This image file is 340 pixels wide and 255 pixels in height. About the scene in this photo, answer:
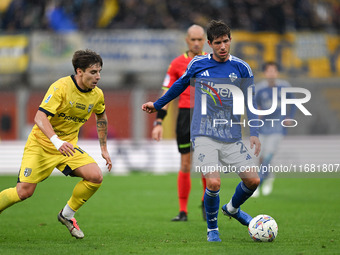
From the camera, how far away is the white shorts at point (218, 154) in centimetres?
643

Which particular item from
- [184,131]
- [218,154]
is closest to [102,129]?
[218,154]

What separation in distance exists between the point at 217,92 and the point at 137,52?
14559 millimetres

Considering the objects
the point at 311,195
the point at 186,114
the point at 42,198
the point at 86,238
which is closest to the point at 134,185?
the point at 42,198

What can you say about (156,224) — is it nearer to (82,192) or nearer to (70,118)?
(82,192)

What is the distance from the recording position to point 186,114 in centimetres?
892

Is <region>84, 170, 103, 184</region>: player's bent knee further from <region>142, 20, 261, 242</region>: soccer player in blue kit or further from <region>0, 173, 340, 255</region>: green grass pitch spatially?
<region>142, 20, 261, 242</region>: soccer player in blue kit

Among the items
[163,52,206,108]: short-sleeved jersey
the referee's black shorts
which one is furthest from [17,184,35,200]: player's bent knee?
[163,52,206,108]: short-sleeved jersey

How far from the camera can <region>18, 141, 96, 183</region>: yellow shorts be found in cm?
663

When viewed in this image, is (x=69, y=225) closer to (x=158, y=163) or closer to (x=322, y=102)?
(x=158, y=163)


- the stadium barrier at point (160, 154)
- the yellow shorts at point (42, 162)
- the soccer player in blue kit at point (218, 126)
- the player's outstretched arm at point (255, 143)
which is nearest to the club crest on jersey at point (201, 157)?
the soccer player in blue kit at point (218, 126)

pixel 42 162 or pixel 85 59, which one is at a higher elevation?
pixel 85 59

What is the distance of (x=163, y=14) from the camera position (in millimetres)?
22516

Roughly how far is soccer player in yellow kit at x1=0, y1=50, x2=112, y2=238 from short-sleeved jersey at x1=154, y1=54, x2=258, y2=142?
1087mm

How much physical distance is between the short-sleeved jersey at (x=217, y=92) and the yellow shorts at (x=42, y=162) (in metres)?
1.34
